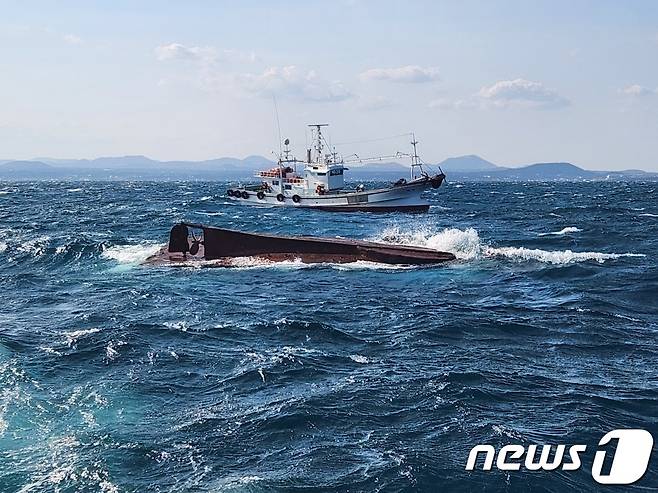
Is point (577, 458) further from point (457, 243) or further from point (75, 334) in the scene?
point (457, 243)

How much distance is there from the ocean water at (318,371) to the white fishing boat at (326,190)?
43.6 meters

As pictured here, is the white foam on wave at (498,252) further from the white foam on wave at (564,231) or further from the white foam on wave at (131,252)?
the white foam on wave at (131,252)

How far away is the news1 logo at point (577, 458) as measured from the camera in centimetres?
1235

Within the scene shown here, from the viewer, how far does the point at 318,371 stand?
18469mm

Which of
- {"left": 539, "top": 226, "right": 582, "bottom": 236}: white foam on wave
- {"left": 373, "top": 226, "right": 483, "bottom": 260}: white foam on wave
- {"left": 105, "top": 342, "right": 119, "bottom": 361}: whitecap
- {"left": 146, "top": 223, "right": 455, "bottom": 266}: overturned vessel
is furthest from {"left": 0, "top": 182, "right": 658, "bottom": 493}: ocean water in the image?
{"left": 539, "top": 226, "right": 582, "bottom": 236}: white foam on wave

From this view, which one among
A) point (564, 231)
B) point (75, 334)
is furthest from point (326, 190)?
point (75, 334)

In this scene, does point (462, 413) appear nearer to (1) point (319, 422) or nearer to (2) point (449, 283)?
(1) point (319, 422)

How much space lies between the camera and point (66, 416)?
15.3 metres

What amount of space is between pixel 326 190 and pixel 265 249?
48.7 metres

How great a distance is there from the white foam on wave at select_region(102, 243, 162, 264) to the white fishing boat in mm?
40222

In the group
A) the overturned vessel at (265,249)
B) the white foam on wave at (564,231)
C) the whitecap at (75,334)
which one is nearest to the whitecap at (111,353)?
the whitecap at (75,334)

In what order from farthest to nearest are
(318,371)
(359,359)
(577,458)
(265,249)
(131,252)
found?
1. (131,252)
2. (265,249)
3. (359,359)
4. (318,371)
5. (577,458)

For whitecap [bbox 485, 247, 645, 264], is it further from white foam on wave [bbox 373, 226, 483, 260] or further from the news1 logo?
the news1 logo

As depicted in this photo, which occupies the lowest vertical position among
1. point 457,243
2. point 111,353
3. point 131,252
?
point 111,353
